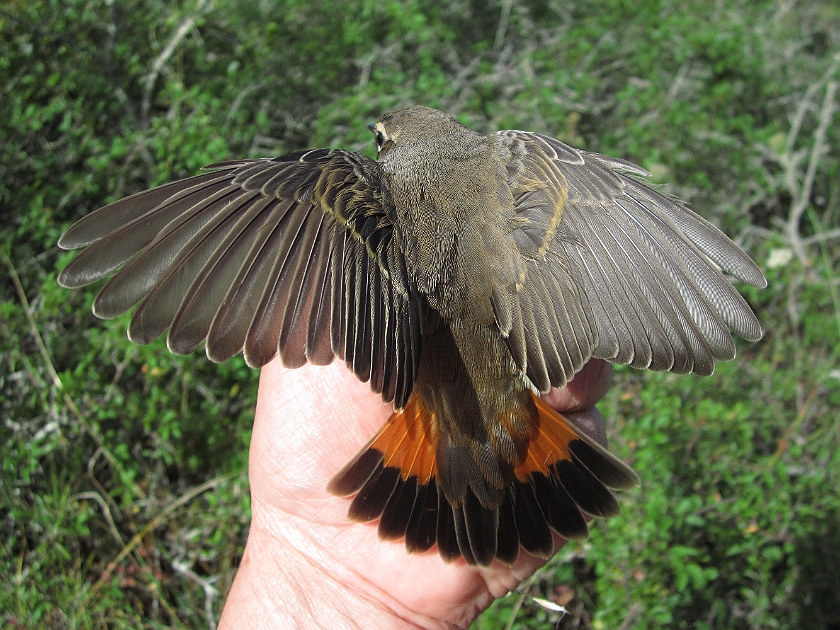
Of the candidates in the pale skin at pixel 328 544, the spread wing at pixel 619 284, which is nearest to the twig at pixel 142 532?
the pale skin at pixel 328 544

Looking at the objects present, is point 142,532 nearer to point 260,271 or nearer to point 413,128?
point 260,271

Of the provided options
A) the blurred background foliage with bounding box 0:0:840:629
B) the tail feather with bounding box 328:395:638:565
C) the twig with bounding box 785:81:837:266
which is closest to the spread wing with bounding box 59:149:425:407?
the tail feather with bounding box 328:395:638:565

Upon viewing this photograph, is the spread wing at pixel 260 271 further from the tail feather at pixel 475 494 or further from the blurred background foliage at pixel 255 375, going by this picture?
the blurred background foliage at pixel 255 375

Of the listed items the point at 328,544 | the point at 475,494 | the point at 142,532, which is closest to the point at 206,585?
the point at 142,532

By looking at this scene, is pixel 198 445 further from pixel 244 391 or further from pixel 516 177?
pixel 516 177

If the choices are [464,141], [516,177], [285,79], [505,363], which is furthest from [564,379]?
[285,79]

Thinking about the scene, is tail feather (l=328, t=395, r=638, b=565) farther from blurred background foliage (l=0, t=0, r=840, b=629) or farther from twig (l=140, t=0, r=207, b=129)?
twig (l=140, t=0, r=207, b=129)
